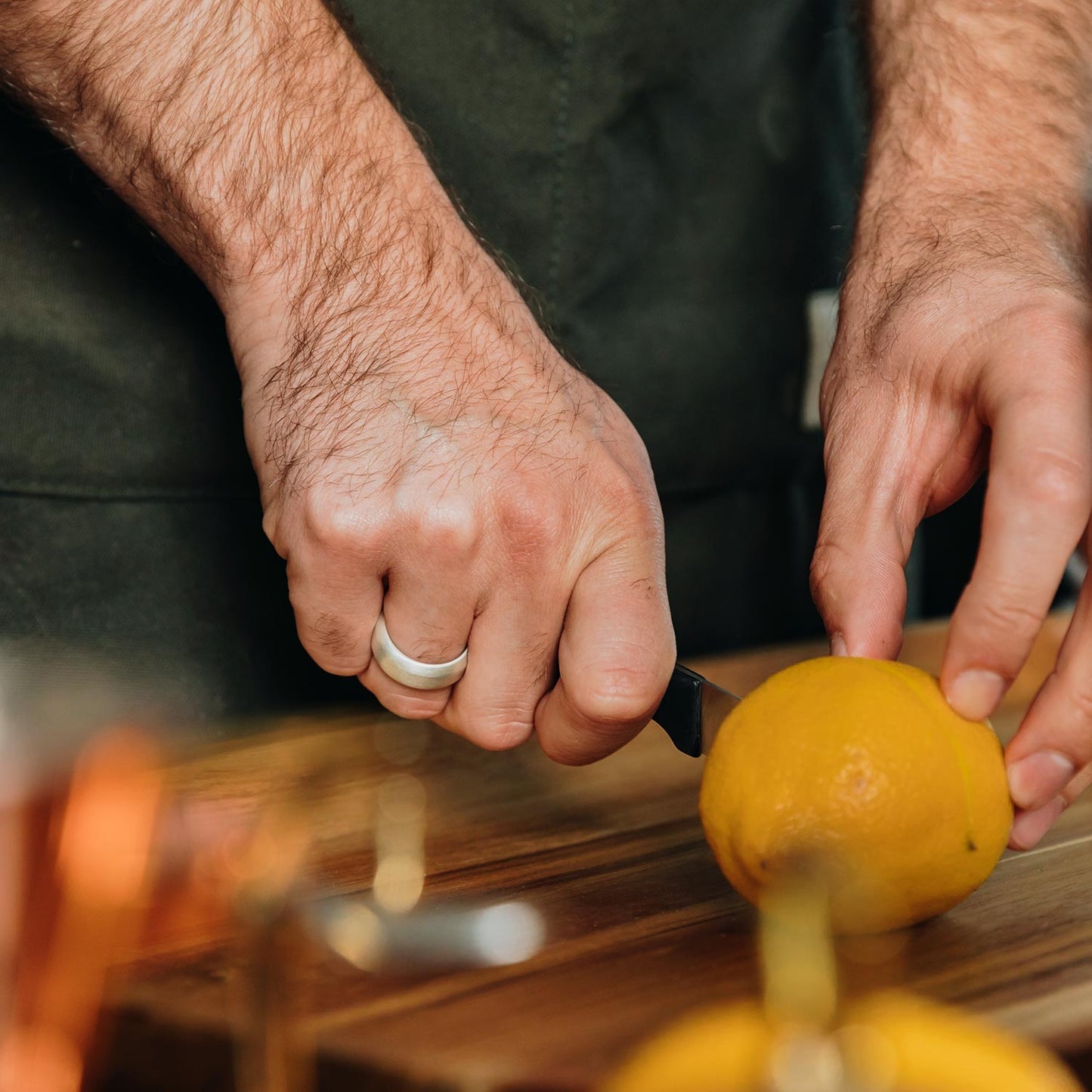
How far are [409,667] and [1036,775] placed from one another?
1.15 ft

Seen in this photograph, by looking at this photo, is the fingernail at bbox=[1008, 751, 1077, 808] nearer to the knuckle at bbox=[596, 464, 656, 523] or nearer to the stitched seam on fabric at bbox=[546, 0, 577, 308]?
the knuckle at bbox=[596, 464, 656, 523]

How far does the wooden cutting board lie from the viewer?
18.7 inches

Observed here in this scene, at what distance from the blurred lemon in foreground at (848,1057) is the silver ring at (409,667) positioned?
0.89ft

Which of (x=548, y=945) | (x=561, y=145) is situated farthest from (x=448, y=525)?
(x=561, y=145)

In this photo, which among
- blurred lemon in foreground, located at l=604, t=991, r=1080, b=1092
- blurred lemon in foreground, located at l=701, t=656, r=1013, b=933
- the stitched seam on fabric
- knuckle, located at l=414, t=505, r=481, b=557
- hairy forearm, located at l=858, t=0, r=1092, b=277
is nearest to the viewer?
blurred lemon in foreground, located at l=604, t=991, r=1080, b=1092

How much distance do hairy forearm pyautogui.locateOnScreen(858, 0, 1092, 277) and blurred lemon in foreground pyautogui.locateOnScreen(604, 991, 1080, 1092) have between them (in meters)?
0.49

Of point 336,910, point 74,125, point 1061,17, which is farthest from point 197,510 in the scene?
point 1061,17

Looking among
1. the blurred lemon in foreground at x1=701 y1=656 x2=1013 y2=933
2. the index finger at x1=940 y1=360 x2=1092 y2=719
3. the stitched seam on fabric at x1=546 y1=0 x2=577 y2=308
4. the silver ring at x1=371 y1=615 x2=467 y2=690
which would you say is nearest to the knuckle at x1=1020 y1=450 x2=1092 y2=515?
the index finger at x1=940 y1=360 x2=1092 y2=719

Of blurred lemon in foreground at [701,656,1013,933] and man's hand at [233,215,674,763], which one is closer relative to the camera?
blurred lemon in foreground at [701,656,1013,933]

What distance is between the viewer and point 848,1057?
17.7 inches

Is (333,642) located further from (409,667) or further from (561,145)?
(561,145)

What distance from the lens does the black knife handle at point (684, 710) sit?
0.71 m

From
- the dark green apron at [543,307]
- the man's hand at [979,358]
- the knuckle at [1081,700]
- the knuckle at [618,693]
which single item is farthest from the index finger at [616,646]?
the dark green apron at [543,307]

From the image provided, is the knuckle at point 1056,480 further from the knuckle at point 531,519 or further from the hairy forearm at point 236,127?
the hairy forearm at point 236,127
